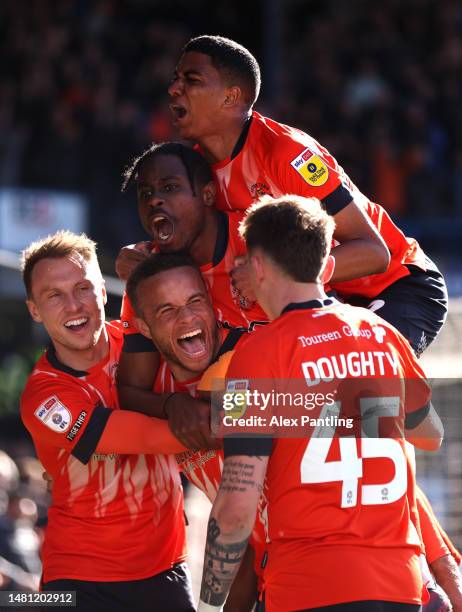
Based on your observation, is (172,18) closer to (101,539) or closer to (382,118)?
(382,118)

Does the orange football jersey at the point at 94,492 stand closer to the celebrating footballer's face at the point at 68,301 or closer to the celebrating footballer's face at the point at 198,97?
the celebrating footballer's face at the point at 68,301

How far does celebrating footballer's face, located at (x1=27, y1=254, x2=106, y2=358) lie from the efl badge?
104 centimetres

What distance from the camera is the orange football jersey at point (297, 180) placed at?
13.7 ft

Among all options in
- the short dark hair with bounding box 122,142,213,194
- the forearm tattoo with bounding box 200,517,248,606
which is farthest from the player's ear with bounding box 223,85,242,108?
the forearm tattoo with bounding box 200,517,248,606

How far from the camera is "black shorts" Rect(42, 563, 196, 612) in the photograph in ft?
13.5

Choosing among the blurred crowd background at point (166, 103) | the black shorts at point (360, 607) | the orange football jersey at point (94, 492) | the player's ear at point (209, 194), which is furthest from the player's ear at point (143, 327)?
the blurred crowd background at point (166, 103)

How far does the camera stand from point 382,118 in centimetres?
1240

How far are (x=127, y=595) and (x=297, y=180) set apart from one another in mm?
1694

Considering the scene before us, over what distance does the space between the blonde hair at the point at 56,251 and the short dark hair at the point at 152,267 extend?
0.93ft

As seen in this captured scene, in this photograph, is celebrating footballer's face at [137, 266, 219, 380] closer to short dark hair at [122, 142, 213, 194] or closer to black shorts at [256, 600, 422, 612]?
short dark hair at [122, 142, 213, 194]

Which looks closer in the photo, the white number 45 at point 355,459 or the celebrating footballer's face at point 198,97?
the white number 45 at point 355,459

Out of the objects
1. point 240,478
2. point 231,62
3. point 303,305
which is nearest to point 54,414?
point 240,478

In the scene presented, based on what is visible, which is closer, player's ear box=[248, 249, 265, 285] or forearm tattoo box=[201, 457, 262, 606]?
forearm tattoo box=[201, 457, 262, 606]

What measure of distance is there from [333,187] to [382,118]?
8.51 m
